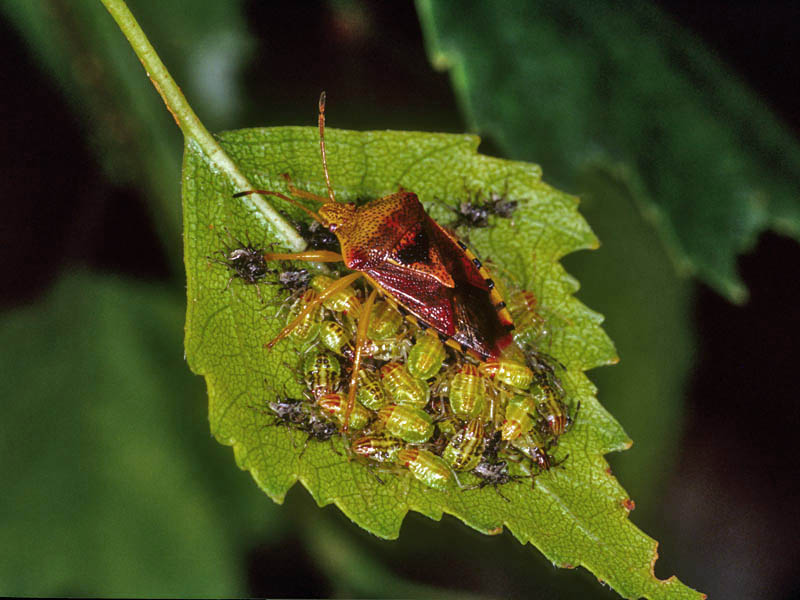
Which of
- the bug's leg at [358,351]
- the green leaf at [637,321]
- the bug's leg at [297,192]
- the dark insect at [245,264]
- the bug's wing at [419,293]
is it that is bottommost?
the green leaf at [637,321]

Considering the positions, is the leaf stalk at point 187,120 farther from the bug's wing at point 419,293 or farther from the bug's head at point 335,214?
the bug's wing at point 419,293

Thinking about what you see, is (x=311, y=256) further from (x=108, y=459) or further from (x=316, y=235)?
(x=108, y=459)

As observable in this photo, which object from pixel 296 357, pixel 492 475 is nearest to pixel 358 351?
pixel 296 357

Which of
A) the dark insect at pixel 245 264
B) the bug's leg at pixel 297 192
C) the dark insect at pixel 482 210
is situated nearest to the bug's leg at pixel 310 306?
the dark insect at pixel 245 264

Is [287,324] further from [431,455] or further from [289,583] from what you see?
[289,583]

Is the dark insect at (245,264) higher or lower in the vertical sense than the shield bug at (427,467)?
higher

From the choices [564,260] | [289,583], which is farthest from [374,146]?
[289,583]
